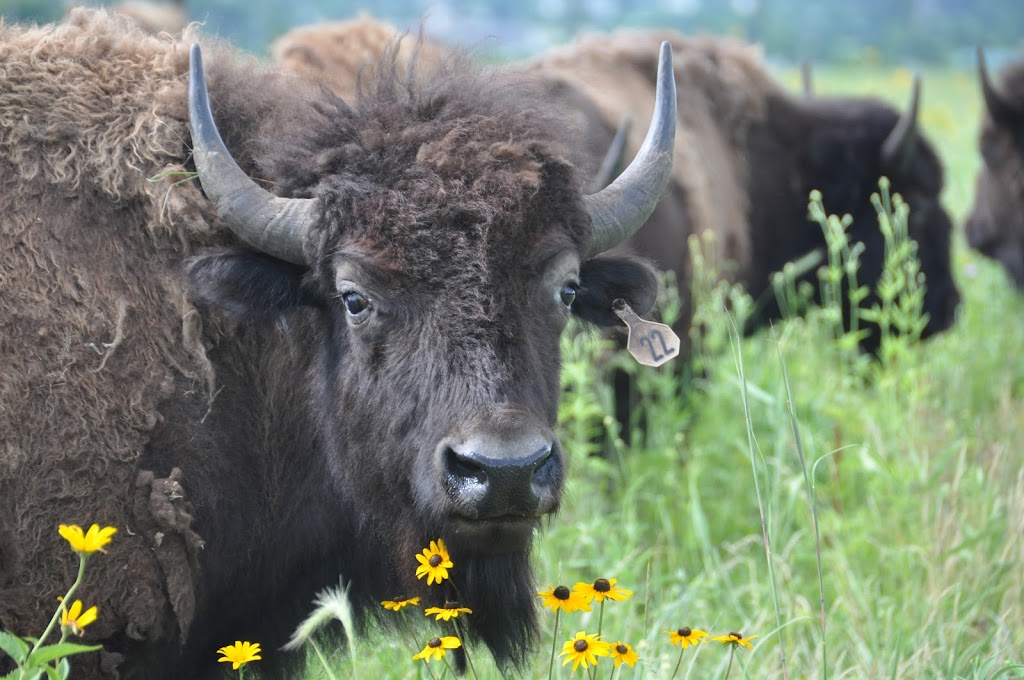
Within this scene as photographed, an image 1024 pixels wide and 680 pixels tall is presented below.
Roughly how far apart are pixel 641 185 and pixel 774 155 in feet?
18.5

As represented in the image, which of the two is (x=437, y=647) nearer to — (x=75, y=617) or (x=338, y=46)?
(x=75, y=617)

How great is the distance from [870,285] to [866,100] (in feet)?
6.74

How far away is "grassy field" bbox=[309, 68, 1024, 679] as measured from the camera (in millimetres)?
4328

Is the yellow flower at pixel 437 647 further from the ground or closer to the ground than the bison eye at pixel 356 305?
closer to the ground

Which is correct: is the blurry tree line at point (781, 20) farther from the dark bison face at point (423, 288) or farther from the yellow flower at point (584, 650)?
the yellow flower at point (584, 650)

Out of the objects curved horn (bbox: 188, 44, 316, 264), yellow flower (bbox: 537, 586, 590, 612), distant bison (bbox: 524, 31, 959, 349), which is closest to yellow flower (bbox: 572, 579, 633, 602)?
yellow flower (bbox: 537, 586, 590, 612)

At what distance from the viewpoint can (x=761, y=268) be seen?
30.0 feet

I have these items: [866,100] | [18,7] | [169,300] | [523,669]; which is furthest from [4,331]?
[18,7]

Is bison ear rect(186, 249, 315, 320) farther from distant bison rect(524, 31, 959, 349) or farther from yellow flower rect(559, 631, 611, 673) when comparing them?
distant bison rect(524, 31, 959, 349)

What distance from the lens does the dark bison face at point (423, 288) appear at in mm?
3283

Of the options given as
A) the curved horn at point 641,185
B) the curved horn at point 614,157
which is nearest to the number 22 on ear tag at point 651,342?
the curved horn at point 641,185

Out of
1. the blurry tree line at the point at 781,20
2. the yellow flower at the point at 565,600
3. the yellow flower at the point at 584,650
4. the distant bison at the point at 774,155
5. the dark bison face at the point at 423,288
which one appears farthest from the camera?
the blurry tree line at the point at 781,20

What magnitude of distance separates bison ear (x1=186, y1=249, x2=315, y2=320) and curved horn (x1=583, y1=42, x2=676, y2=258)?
42.9 inches

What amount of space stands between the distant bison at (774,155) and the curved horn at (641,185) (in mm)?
4107
